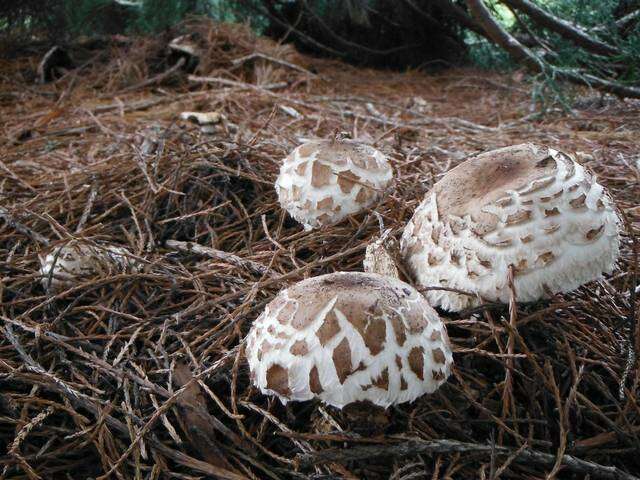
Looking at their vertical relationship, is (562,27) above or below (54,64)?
above

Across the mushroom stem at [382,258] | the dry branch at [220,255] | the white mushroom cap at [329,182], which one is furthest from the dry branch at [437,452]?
the white mushroom cap at [329,182]

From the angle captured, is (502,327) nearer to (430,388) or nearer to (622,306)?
(430,388)

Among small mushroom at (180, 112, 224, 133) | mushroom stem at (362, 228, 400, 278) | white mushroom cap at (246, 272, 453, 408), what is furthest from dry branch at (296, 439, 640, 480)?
small mushroom at (180, 112, 224, 133)

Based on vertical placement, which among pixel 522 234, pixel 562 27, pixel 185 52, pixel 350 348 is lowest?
pixel 185 52

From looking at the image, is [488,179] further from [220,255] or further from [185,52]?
[185,52]

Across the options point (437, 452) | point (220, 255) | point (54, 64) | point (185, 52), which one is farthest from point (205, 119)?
point (54, 64)

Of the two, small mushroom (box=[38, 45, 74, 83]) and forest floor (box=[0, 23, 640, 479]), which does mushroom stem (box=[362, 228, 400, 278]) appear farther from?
small mushroom (box=[38, 45, 74, 83])
